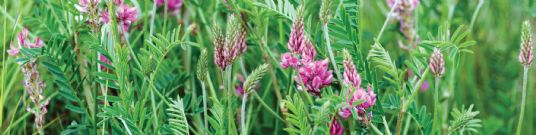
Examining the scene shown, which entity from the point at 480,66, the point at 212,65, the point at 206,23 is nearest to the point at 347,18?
the point at 206,23

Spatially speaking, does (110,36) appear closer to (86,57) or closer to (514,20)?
(86,57)

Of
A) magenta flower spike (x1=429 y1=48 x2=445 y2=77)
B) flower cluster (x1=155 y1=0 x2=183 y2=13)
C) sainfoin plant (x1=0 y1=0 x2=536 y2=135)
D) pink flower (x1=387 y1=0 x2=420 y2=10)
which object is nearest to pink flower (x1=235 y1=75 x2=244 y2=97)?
sainfoin plant (x1=0 y1=0 x2=536 y2=135)

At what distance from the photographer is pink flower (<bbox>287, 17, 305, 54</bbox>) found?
121 cm

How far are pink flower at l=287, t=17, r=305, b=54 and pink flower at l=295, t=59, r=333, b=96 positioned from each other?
0.03m

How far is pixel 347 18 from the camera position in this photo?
4.22ft

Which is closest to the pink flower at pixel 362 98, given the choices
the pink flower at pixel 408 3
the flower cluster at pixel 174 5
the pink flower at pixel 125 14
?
the pink flower at pixel 125 14

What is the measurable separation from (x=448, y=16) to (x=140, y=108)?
3.24ft

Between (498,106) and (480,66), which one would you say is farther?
(480,66)

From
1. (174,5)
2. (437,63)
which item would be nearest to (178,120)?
(437,63)

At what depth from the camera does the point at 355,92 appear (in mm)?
1211

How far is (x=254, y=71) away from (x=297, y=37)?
0.16 m

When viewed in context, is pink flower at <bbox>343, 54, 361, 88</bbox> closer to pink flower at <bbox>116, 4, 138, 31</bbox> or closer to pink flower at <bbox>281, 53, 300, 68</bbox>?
pink flower at <bbox>281, 53, 300, 68</bbox>

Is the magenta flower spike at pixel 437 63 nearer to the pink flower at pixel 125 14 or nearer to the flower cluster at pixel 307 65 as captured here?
the flower cluster at pixel 307 65

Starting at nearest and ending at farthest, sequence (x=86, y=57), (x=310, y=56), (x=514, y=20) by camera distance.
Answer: (x=310, y=56) < (x=86, y=57) < (x=514, y=20)
